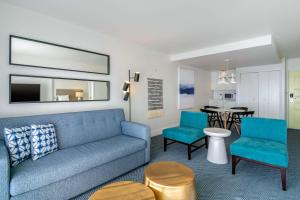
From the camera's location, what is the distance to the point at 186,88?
5.91m

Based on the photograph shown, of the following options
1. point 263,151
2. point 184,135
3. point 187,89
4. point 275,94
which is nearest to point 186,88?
point 187,89

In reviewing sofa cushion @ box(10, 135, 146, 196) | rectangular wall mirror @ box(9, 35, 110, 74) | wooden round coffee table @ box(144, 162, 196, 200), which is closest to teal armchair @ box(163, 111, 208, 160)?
sofa cushion @ box(10, 135, 146, 196)

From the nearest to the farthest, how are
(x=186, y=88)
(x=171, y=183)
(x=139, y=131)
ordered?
(x=171, y=183) → (x=139, y=131) → (x=186, y=88)

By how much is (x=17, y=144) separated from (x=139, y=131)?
1645mm

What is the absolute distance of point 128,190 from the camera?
1389 mm

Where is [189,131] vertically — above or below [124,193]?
above

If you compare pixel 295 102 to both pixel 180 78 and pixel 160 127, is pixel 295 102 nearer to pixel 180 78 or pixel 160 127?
pixel 180 78

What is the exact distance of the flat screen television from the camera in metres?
2.32

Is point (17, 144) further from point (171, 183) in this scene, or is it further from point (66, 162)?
point (171, 183)

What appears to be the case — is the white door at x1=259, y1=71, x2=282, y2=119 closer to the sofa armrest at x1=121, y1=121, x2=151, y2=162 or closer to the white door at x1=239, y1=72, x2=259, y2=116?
the white door at x1=239, y1=72, x2=259, y2=116

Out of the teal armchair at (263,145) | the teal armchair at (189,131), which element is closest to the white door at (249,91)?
the teal armchair at (189,131)

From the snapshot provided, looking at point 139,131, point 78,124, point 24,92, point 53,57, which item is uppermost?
point 53,57

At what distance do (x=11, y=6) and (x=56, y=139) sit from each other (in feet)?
6.59

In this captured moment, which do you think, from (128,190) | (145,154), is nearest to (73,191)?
(128,190)
